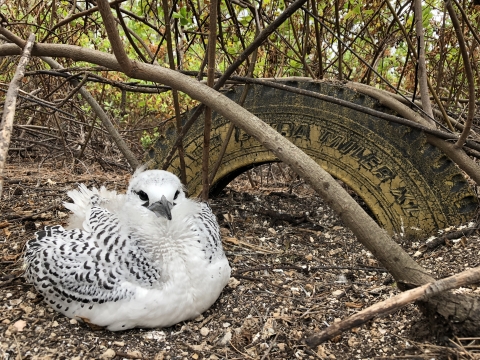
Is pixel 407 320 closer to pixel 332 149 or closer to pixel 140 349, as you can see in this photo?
pixel 140 349

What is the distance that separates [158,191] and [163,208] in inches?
3.7

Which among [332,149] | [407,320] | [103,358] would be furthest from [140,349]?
[332,149]

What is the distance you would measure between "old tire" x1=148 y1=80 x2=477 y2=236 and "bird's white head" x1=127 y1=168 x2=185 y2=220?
1.21 metres

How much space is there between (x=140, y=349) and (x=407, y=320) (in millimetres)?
1215

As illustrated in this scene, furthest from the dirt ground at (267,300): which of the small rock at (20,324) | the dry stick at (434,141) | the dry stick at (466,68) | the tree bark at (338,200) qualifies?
the dry stick at (466,68)

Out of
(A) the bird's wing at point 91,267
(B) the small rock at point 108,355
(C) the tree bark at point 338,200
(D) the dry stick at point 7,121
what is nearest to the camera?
(D) the dry stick at point 7,121

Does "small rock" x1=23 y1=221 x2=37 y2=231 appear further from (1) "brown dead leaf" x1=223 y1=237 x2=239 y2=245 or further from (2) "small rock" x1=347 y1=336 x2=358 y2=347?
(2) "small rock" x1=347 y1=336 x2=358 y2=347

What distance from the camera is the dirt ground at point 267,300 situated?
184 centimetres

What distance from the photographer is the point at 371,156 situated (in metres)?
2.95

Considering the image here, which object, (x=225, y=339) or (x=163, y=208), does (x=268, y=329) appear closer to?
(x=225, y=339)

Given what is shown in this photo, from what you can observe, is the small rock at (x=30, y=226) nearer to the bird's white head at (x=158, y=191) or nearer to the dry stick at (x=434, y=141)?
the bird's white head at (x=158, y=191)

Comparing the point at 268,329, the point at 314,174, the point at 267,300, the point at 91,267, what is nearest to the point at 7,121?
the point at 91,267

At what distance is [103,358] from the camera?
5.98ft

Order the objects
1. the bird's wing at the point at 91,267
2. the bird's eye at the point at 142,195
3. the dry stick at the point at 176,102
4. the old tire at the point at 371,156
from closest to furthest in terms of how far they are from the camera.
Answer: the bird's wing at the point at 91,267
the bird's eye at the point at 142,195
the dry stick at the point at 176,102
the old tire at the point at 371,156
